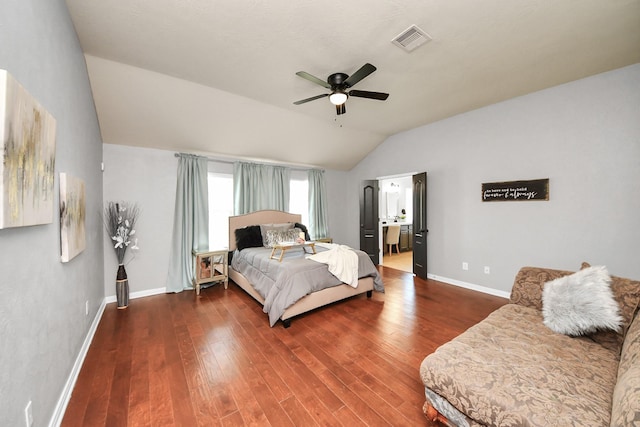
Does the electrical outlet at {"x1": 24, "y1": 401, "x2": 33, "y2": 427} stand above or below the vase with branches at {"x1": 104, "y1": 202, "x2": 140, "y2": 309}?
below

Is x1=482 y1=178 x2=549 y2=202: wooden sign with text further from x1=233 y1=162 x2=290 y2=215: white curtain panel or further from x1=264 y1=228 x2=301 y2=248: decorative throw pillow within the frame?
x1=233 y1=162 x2=290 y2=215: white curtain panel

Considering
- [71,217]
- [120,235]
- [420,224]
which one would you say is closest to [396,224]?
[420,224]

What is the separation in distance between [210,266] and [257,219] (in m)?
1.23

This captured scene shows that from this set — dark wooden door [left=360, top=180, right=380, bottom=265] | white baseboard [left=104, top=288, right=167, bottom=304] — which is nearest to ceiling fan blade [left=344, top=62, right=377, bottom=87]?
dark wooden door [left=360, top=180, right=380, bottom=265]

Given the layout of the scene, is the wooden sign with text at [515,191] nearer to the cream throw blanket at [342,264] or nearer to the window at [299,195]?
the cream throw blanket at [342,264]

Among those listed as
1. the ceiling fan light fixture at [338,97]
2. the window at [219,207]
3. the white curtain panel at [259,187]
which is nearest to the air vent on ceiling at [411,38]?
the ceiling fan light fixture at [338,97]

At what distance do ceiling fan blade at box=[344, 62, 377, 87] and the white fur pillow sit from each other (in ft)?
7.28

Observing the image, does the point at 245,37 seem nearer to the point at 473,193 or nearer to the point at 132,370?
the point at 132,370

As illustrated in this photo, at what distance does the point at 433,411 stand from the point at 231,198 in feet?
13.9

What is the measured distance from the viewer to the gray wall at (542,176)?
2.71 m

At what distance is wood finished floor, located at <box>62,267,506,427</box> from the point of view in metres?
1.56

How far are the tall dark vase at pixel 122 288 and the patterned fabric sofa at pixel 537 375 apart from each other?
3784 mm

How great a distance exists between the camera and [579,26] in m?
2.06

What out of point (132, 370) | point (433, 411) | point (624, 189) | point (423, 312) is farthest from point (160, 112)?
point (624, 189)
